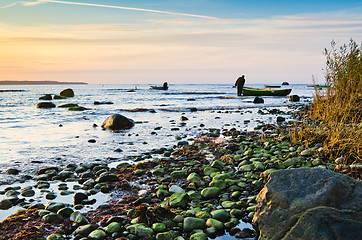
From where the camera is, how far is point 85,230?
12.0 ft

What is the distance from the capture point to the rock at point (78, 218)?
154 inches

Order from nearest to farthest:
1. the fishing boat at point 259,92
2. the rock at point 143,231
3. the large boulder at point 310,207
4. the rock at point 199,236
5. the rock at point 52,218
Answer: the large boulder at point 310,207
the rock at point 199,236
the rock at point 143,231
the rock at point 52,218
the fishing boat at point 259,92

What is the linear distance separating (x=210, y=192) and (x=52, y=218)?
2.51 m

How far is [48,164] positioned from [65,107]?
63.4 feet

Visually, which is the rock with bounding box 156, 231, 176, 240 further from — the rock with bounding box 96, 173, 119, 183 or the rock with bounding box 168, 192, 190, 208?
the rock with bounding box 96, 173, 119, 183

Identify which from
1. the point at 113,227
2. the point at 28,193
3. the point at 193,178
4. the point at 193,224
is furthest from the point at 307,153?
the point at 28,193

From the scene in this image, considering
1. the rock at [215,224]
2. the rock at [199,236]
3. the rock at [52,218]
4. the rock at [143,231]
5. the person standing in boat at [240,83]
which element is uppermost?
the person standing in boat at [240,83]

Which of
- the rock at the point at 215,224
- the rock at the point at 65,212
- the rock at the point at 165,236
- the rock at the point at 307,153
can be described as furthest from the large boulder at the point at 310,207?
the rock at the point at 307,153

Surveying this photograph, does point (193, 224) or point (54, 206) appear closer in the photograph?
point (193, 224)

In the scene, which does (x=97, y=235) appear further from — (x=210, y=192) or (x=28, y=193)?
(x=28, y=193)

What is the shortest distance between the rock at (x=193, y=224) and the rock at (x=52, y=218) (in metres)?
1.87

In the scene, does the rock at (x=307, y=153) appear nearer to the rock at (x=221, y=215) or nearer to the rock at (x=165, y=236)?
the rock at (x=221, y=215)

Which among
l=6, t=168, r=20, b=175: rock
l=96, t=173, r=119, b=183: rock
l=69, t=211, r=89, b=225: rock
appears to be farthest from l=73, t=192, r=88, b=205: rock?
l=6, t=168, r=20, b=175: rock

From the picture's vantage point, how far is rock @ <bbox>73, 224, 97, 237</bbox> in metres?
3.62
